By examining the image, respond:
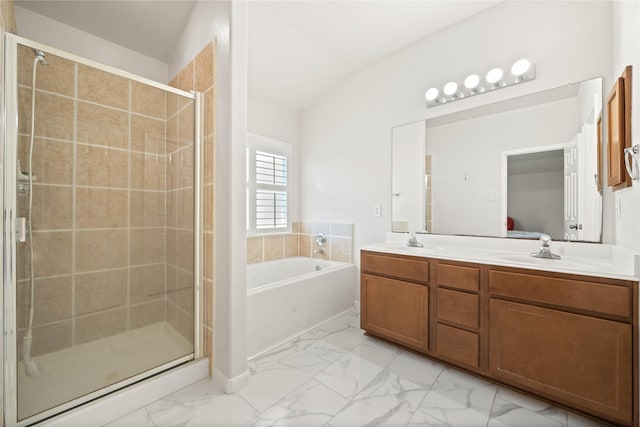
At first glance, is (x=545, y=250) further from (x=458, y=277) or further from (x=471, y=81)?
(x=471, y=81)

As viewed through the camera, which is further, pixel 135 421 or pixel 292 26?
pixel 292 26

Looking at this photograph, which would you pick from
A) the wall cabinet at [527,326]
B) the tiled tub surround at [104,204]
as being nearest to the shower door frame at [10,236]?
the tiled tub surround at [104,204]

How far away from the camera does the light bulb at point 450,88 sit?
225 cm

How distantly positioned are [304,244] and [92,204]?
7.11 ft

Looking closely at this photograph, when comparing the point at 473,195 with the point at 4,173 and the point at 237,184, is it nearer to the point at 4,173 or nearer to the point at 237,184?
the point at 237,184

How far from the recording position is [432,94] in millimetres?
2379

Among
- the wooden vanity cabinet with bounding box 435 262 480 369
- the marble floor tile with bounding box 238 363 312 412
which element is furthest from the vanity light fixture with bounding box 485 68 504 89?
the marble floor tile with bounding box 238 363 312 412

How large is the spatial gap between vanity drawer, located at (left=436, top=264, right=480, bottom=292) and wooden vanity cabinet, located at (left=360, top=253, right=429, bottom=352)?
10 centimetres

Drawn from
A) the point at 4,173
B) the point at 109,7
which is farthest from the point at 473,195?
the point at 109,7

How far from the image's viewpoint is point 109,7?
6.44ft

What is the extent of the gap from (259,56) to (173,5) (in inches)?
30.5

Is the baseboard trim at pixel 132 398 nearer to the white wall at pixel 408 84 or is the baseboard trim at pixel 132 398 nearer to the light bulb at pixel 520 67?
the white wall at pixel 408 84

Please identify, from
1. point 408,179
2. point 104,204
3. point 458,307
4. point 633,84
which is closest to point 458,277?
point 458,307

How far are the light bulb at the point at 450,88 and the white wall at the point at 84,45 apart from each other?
2543 mm
